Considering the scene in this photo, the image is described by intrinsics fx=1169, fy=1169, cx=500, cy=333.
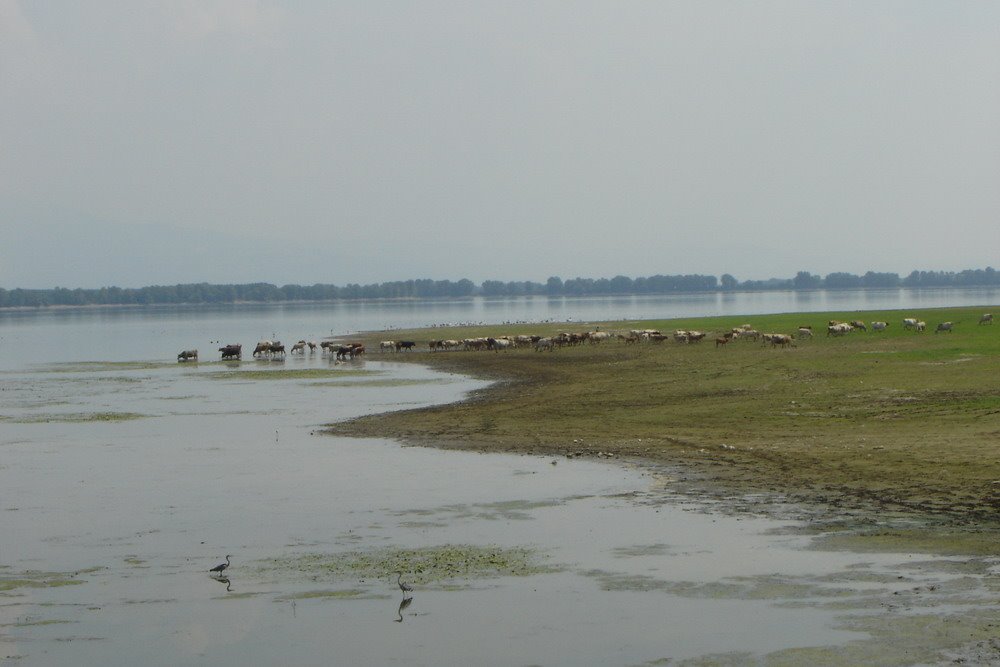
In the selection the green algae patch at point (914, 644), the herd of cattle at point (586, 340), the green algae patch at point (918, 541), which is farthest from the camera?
the herd of cattle at point (586, 340)

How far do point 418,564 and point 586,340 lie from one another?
56.7 meters

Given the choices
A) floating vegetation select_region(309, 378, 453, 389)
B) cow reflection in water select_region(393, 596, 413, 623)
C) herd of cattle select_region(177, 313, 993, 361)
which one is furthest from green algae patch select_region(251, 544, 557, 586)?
herd of cattle select_region(177, 313, 993, 361)

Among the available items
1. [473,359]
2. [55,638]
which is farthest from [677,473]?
[473,359]

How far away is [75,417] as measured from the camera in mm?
38281

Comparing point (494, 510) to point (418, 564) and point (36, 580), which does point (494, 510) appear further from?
point (36, 580)

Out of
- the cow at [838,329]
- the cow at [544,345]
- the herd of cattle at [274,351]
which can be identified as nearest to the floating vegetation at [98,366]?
the herd of cattle at [274,351]

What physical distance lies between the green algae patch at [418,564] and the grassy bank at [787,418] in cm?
570

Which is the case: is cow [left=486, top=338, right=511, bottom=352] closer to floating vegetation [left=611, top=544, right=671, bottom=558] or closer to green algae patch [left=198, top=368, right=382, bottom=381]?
green algae patch [left=198, top=368, right=382, bottom=381]

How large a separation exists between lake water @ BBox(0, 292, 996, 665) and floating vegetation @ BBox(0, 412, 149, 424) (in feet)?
28.5

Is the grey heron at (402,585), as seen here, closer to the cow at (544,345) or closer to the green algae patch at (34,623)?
the green algae patch at (34,623)

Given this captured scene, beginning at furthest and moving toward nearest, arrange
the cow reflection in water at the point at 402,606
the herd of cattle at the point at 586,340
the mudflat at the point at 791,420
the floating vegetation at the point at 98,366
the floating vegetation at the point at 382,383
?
1. the floating vegetation at the point at 98,366
2. the herd of cattle at the point at 586,340
3. the floating vegetation at the point at 382,383
4. the mudflat at the point at 791,420
5. the cow reflection in water at the point at 402,606

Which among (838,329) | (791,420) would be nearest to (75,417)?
(791,420)

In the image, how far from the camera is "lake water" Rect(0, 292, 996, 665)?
1264cm

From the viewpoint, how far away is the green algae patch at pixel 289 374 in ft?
184
